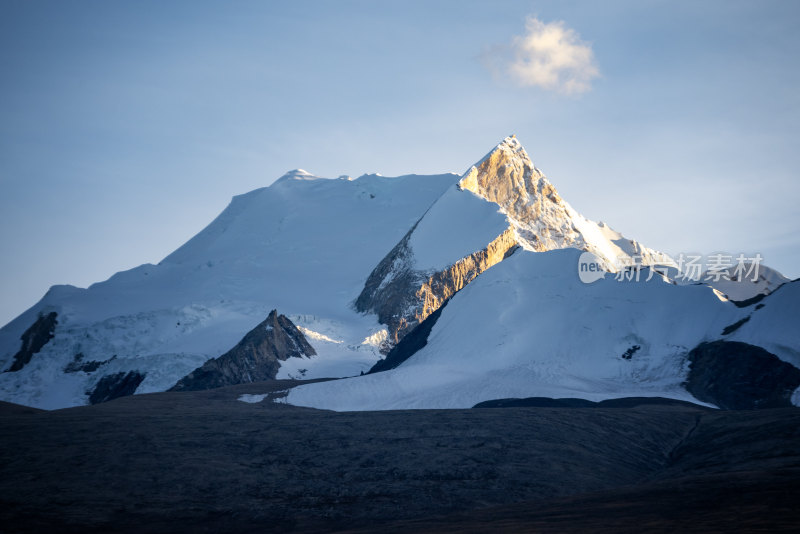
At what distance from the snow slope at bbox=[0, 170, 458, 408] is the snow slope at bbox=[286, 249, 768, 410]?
24091mm

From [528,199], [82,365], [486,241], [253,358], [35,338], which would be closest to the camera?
[253,358]

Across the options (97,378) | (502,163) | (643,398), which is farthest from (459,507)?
(502,163)

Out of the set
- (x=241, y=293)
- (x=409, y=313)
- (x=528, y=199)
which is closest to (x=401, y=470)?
(x=409, y=313)

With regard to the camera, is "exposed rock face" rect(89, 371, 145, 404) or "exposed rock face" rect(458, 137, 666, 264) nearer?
"exposed rock face" rect(89, 371, 145, 404)

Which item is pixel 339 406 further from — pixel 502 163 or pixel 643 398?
pixel 502 163

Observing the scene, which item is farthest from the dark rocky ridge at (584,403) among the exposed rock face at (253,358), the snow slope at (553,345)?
the exposed rock face at (253,358)

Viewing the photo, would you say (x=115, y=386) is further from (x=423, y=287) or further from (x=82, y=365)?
(x=423, y=287)

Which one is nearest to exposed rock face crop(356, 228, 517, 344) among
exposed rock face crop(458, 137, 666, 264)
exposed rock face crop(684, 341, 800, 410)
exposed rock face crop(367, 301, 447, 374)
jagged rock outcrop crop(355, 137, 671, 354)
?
jagged rock outcrop crop(355, 137, 671, 354)

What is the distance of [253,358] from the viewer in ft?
309

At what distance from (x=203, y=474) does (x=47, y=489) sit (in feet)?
21.8

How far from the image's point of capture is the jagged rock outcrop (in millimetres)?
109375

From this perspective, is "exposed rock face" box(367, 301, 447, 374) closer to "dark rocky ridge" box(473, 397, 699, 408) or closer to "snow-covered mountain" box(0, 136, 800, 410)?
"snow-covered mountain" box(0, 136, 800, 410)

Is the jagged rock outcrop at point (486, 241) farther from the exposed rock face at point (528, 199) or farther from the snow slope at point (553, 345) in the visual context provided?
the snow slope at point (553, 345)

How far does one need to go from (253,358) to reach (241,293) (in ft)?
105
